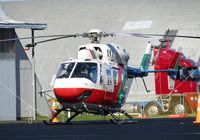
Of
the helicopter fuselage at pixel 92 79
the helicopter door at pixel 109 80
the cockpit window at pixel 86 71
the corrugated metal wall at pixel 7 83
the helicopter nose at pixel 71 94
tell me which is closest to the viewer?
the helicopter nose at pixel 71 94

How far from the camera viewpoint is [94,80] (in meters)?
27.2

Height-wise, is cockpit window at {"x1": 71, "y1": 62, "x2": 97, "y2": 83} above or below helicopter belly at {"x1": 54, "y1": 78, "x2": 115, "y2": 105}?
above

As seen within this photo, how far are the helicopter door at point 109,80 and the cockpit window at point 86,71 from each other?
65cm

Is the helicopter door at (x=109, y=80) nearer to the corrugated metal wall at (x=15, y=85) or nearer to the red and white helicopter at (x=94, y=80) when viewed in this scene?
the red and white helicopter at (x=94, y=80)

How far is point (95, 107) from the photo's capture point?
27734 millimetres

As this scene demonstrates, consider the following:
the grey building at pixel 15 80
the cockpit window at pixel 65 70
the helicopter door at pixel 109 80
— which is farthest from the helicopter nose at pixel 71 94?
the grey building at pixel 15 80

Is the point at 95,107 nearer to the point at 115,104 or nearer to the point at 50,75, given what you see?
the point at 115,104

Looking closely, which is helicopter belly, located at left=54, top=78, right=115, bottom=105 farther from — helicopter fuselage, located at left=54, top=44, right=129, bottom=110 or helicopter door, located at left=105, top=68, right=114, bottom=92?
helicopter door, located at left=105, top=68, right=114, bottom=92

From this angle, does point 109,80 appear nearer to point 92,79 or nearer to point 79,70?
point 92,79

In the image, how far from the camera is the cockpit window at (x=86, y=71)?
2689 cm

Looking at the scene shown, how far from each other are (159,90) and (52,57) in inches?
596

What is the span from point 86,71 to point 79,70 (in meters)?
0.29

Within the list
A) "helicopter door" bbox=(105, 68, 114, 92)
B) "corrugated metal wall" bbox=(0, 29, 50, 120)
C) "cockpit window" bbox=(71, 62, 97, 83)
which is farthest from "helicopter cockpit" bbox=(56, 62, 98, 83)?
"corrugated metal wall" bbox=(0, 29, 50, 120)

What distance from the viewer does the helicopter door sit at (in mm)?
27828
